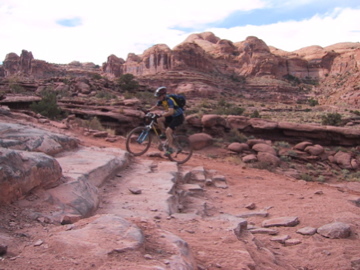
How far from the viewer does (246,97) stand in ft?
199

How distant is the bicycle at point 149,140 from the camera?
25.3 ft

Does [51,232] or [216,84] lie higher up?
[216,84]

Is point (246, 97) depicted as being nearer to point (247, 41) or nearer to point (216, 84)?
point (216, 84)

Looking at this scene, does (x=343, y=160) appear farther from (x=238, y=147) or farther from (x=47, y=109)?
(x=47, y=109)

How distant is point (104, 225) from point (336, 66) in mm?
91136

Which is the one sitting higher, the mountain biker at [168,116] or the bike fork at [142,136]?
the mountain biker at [168,116]

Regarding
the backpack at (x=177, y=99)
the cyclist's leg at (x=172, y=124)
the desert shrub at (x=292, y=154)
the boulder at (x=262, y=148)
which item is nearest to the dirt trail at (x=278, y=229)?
the cyclist's leg at (x=172, y=124)

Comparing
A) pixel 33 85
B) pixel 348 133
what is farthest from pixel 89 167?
pixel 33 85

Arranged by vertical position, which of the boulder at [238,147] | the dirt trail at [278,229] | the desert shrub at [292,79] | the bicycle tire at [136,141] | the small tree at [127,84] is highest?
the desert shrub at [292,79]

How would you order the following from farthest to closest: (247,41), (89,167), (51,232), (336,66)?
(247,41)
(336,66)
(89,167)
(51,232)

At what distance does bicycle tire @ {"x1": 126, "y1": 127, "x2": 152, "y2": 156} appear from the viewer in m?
7.72

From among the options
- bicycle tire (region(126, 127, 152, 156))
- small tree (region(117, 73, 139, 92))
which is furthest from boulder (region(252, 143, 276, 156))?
small tree (region(117, 73, 139, 92))

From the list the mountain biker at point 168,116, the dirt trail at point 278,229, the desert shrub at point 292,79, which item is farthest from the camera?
the desert shrub at point 292,79

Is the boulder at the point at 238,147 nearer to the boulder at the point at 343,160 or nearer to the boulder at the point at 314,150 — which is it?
the boulder at the point at 314,150
